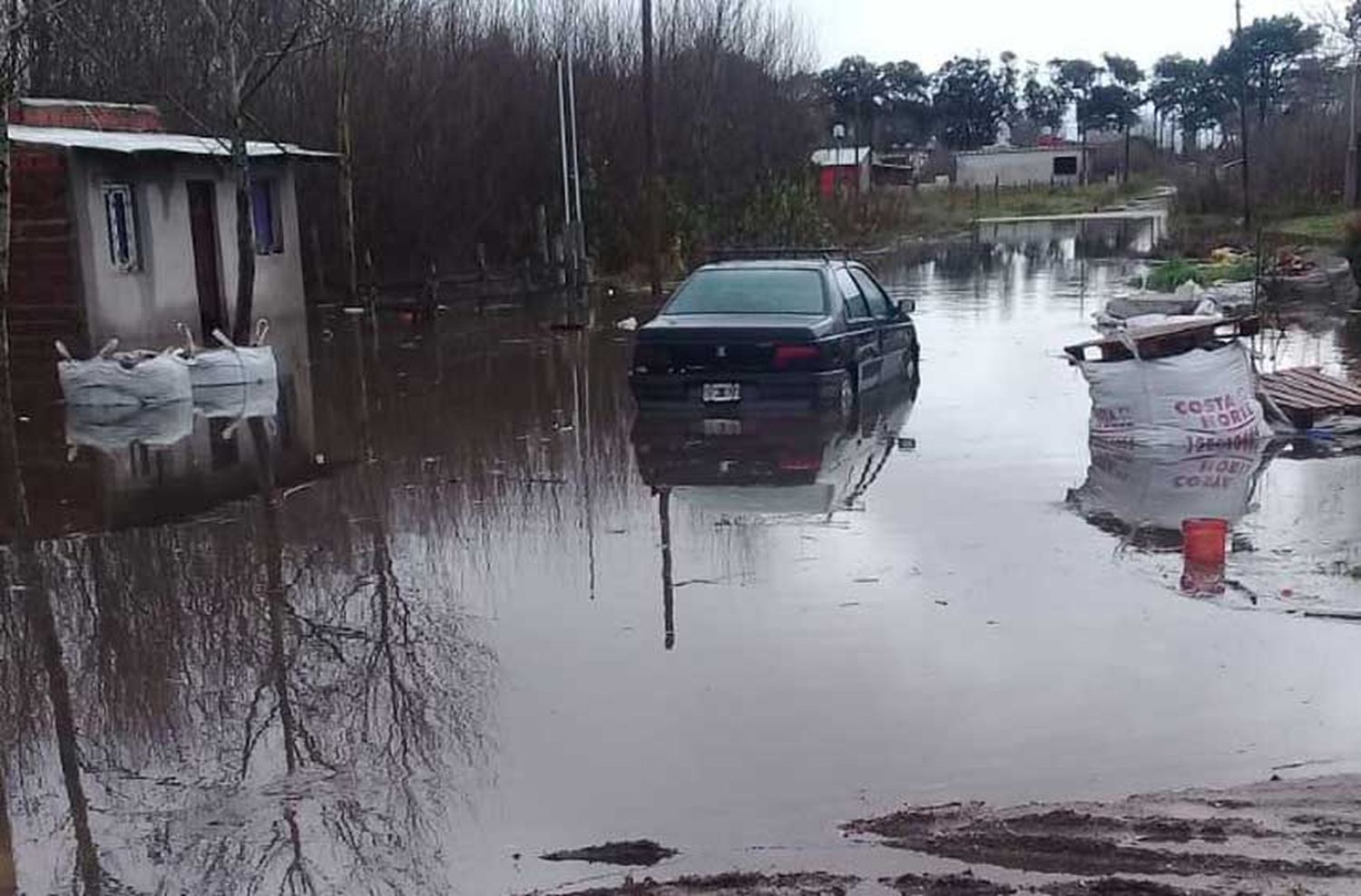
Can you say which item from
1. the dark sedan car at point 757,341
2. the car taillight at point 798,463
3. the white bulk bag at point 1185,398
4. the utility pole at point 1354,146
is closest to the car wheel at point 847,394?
the dark sedan car at point 757,341

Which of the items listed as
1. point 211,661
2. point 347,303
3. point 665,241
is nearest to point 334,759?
point 211,661

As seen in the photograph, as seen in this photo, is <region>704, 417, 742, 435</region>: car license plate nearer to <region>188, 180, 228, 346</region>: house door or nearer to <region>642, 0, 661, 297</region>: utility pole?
<region>188, 180, 228, 346</region>: house door

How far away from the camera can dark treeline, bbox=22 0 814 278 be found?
26.4m

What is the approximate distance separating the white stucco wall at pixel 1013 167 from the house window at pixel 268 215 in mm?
73680

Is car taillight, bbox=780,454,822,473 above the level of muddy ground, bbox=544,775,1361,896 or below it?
above

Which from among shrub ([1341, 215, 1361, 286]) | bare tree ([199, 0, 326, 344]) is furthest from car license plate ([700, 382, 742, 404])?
shrub ([1341, 215, 1361, 286])

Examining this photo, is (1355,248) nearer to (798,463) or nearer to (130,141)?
(798,463)

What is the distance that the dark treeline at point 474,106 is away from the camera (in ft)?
86.6

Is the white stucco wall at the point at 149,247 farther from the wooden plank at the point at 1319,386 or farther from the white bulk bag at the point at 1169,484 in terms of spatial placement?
the wooden plank at the point at 1319,386

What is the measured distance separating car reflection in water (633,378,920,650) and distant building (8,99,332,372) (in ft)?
32.8

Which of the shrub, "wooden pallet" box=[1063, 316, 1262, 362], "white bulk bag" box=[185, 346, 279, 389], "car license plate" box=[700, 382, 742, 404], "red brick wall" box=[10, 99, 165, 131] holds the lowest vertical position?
"car license plate" box=[700, 382, 742, 404]

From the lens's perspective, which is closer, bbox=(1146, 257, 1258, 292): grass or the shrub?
the shrub

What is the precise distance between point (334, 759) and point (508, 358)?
15.0 metres

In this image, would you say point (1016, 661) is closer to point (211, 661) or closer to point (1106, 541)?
point (1106, 541)
